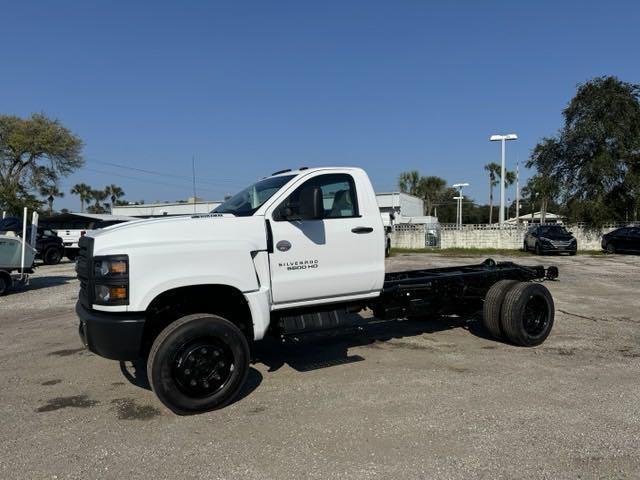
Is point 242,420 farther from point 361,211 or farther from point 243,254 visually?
point 361,211

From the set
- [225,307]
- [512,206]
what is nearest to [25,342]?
[225,307]

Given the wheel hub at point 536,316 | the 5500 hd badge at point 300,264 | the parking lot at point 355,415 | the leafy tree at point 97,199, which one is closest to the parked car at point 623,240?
the parking lot at point 355,415

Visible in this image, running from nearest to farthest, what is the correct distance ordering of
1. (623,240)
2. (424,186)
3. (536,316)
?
(536,316), (623,240), (424,186)

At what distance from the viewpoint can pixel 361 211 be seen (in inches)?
219

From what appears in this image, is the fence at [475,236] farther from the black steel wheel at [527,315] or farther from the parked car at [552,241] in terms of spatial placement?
the black steel wheel at [527,315]

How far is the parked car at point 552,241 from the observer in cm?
2602

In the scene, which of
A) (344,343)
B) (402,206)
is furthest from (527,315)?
(402,206)

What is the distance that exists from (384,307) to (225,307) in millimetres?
2005

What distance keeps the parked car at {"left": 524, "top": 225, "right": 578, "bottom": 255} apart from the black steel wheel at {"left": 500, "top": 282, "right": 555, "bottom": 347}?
69.2 feet

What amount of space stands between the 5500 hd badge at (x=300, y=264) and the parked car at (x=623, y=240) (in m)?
26.1

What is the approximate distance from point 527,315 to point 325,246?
3246 mm

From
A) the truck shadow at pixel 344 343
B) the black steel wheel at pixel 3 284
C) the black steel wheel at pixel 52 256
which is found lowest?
the truck shadow at pixel 344 343

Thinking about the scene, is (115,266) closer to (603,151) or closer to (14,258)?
(14,258)

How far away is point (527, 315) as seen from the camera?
22.2ft
